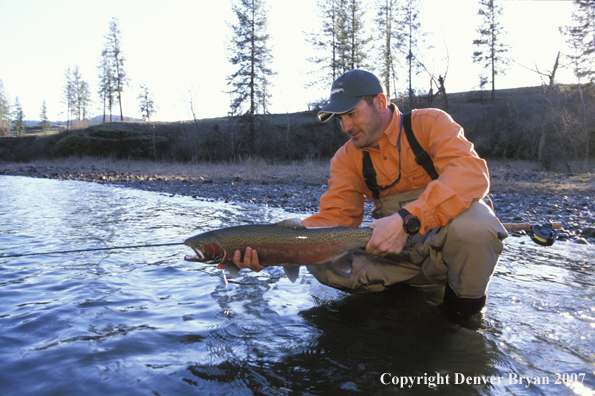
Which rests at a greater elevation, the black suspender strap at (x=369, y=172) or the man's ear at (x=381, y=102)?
the man's ear at (x=381, y=102)

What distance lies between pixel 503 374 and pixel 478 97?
5012 centimetres

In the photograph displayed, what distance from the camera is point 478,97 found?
4666cm

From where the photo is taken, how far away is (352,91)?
3.31m

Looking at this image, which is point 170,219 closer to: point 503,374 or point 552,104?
point 503,374

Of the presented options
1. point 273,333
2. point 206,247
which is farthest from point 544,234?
point 206,247

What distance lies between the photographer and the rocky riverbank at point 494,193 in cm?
792

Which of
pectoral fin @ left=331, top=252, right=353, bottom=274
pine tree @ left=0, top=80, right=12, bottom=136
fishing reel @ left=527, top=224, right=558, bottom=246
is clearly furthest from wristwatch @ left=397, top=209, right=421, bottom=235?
pine tree @ left=0, top=80, right=12, bottom=136

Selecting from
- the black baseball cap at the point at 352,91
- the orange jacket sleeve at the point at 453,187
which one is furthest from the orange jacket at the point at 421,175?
the black baseball cap at the point at 352,91

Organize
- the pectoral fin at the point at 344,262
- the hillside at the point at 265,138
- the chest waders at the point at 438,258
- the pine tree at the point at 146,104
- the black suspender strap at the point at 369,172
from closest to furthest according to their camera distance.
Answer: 1. the chest waders at the point at 438,258
2. the pectoral fin at the point at 344,262
3. the black suspender strap at the point at 369,172
4. the hillside at the point at 265,138
5. the pine tree at the point at 146,104

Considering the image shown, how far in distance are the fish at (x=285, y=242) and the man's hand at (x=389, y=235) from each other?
86 millimetres

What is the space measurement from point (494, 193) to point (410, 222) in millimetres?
10446

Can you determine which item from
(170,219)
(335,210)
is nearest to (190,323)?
(335,210)

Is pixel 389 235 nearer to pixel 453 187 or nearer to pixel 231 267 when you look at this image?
pixel 453 187

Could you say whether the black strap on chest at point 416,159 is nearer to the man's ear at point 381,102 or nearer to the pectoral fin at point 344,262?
the man's ear at point 381,102
